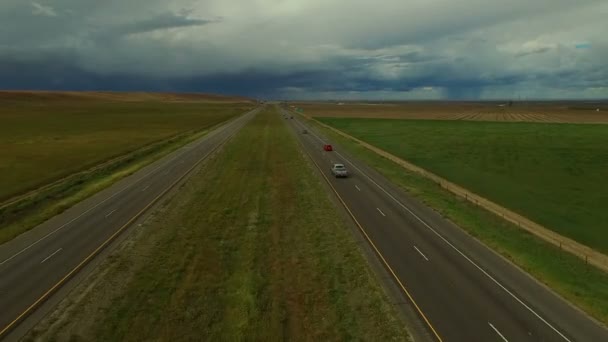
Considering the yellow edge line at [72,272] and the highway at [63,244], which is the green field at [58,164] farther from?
the yellow edge line at [72,272]

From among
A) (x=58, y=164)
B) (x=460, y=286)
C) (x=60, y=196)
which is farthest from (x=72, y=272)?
(x=58, y=164)

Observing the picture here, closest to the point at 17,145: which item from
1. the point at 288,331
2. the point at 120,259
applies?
the point at 120,259

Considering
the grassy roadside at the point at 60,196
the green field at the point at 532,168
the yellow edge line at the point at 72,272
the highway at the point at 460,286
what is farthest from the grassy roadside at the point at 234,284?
the green field at the point at 532,168

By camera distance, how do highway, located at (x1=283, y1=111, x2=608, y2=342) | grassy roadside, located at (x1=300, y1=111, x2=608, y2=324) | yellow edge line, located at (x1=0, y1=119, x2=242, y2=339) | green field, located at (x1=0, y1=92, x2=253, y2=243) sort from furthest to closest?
1. green field, located at (x1=0, y1=92, x2=253, y2=243)
2. grassy roadside, located at (x1=300, y1=111, x2=608, y2=324)
3. yellow edge line, located at (x1=0, y1=119, x2=242, y2=339)
4. highway, located at (x1=283, y1=111, x2=608, y2=342)

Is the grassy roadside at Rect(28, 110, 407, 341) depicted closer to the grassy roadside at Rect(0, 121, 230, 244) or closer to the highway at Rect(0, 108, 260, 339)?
the highway at Rect(0, 108, 260, 339)

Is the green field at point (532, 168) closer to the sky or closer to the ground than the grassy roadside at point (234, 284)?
closer to the ground

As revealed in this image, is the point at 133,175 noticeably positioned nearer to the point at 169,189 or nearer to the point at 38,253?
the point at 169,189

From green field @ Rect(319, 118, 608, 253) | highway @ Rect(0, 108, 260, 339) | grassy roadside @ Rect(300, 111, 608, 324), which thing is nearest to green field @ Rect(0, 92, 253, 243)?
highway @ Rect(0, 108, 260, 339)
